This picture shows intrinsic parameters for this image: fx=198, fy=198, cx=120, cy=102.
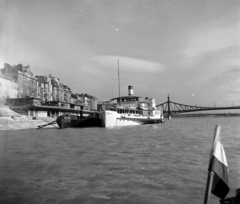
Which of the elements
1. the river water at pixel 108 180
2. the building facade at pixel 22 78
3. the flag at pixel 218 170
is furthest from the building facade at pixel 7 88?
the flag at pixel 218 170

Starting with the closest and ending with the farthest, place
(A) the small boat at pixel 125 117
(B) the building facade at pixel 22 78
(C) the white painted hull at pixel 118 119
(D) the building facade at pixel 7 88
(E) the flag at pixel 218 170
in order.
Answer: (E) the flag at pixel 218 170 < (C) the white painted hull at pixel 118 119 < (A) the small boat at pixel 125 117 < (D) the building facade at pixel 7 88 < (B) the building facade at pixel 22 78

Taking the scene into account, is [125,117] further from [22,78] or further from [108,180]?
[22,78]

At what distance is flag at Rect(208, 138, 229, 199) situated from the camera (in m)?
2.37

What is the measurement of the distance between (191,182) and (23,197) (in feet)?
13.7

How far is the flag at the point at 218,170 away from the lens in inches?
93.3

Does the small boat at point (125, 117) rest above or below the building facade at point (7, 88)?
below

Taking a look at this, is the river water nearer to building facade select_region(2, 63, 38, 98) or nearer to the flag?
the flag

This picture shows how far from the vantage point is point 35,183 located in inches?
214

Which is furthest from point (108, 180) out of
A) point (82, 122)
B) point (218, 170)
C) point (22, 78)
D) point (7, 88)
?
point (22, 78)

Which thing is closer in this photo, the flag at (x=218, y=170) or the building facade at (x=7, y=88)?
the flag at (x=218, y=170)

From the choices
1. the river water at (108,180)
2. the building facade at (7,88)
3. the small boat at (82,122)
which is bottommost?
the river water at (108,180)

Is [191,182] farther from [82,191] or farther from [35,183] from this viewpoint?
[35,183]

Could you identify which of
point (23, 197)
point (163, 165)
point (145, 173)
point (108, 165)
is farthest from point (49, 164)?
point (163, 165)

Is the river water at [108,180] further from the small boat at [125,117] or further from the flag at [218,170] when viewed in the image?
the small boat at [125,117]
